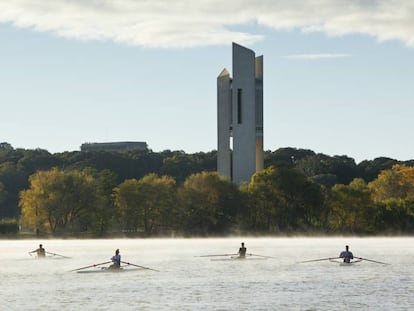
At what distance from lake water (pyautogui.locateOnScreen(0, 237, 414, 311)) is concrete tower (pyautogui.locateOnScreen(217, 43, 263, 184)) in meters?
53.2

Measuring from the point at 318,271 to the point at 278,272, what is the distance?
3252mm

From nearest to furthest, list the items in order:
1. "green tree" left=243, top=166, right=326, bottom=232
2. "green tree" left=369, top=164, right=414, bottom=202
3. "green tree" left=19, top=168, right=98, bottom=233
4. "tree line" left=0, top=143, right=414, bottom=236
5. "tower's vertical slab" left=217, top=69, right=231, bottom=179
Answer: "green tree" left=19, top=168, right=98, bottom=233
"tree line" left=0, top=143, right=414, bottom=236
"green tree" left=243, top=166, right=326, bottom=232
"tower's vertical slab" left=217, top=69, right=231, bottom=179
"green tree" left=369, top=164, right=414, bottom=202

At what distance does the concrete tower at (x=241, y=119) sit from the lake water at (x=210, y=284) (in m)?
53.2

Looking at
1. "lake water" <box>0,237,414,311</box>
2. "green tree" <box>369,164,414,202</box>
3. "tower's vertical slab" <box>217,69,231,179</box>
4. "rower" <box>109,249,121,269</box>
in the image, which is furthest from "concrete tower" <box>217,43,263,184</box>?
"rower" <box>109,249,121,269</box>

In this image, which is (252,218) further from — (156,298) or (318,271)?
(156,298)

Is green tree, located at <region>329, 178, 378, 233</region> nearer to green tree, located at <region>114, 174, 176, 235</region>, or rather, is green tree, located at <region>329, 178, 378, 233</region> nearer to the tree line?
the tree line

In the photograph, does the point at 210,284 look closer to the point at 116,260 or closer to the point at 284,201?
the point at 116,260

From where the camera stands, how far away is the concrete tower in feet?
527

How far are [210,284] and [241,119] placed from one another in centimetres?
9561

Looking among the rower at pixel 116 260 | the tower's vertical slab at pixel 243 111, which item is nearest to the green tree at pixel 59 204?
the tower's vertical slab at pixel 243 111

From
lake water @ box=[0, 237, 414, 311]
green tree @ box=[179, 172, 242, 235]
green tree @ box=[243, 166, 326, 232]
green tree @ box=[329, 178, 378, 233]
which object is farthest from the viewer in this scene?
green tree @ box=[329, 178, 378, 233]

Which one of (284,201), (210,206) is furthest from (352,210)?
(210,206)

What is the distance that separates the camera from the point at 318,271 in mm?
78312

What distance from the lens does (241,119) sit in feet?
531
